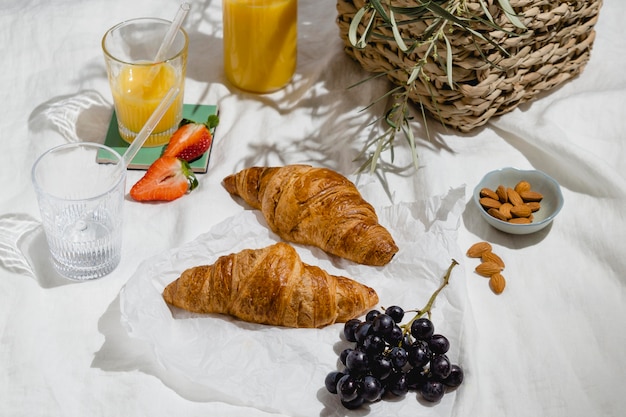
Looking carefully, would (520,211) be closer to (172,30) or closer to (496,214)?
(496,214)

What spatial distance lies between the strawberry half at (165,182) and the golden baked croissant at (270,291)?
231mm

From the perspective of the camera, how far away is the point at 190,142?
1.44 m

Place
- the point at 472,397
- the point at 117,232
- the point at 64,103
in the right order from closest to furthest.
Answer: the point at 472,397 → the point at 117,232 → the point at 64,103

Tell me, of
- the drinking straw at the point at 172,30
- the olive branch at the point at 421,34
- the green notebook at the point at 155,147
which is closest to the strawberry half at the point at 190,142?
the green notebook at the point at 155,147

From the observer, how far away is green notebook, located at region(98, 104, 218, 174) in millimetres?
1432

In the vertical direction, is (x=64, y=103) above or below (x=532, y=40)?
below

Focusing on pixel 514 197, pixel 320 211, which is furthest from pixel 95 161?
pixel 514 197

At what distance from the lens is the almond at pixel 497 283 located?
4.04ft

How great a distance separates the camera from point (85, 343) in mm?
1141

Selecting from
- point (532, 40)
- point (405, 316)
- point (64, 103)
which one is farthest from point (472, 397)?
point (64, 103)

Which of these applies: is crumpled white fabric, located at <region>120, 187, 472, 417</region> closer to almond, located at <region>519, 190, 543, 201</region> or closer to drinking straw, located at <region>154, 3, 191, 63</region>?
almond, located at <region>519, 190, 543, 201</region>

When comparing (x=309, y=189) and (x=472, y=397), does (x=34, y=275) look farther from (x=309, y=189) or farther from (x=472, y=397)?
(x=472, y=397)

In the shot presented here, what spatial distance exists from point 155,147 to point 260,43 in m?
0.27

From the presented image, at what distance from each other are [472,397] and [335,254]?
0.32 metres
